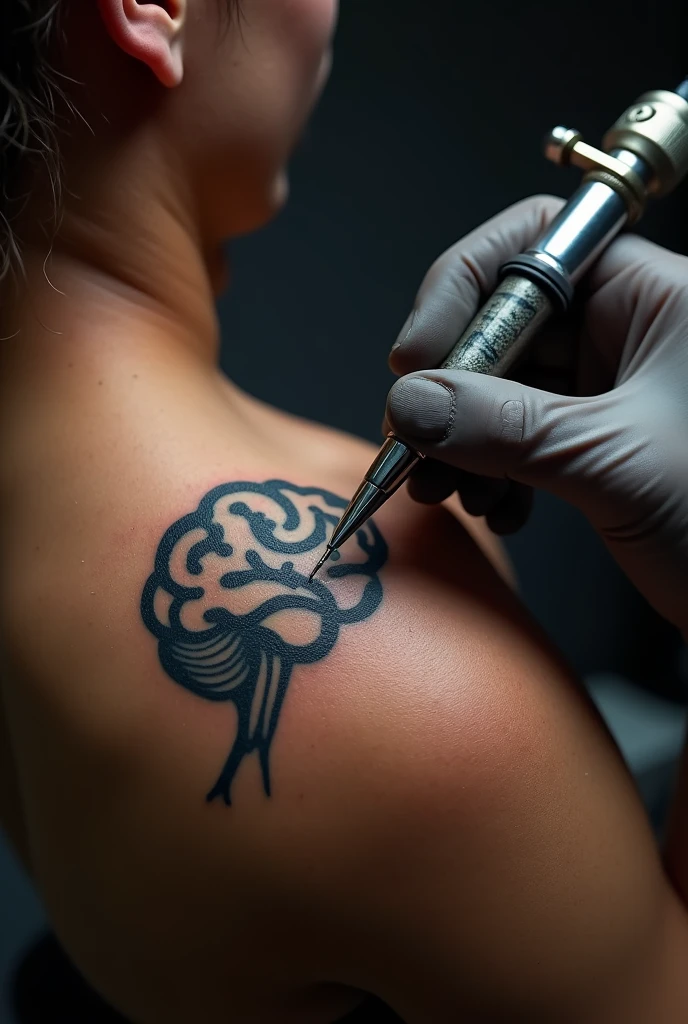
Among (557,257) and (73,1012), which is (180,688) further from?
(73,1012)

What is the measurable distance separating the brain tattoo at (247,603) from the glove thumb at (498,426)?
4.1 inches

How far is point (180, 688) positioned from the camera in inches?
22.0

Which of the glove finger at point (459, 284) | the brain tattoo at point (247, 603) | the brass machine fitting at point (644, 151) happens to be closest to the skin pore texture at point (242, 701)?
the brain tattoo at point (247, 603)

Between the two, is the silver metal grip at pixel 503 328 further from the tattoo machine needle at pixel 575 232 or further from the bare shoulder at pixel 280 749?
the bare shoulder at pixel 280 749

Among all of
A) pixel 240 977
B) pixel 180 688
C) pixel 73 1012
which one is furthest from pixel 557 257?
pixel 73 1012

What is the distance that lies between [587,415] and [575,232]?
0.16 m

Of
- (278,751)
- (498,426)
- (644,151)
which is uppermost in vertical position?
(644,151)

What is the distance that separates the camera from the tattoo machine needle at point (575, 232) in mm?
623

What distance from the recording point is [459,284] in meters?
0.72

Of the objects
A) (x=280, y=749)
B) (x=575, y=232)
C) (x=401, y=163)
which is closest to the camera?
(x=280, y=749)

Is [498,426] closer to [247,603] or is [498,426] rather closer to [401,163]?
[247,603]

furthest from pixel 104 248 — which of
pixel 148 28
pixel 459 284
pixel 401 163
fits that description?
pixel 401 163

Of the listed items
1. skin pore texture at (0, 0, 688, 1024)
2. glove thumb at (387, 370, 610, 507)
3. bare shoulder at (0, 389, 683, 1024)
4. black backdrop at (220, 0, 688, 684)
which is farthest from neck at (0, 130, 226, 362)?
black backdrop at (220, 0, 688, 684)

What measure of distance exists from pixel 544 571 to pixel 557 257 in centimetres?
92
